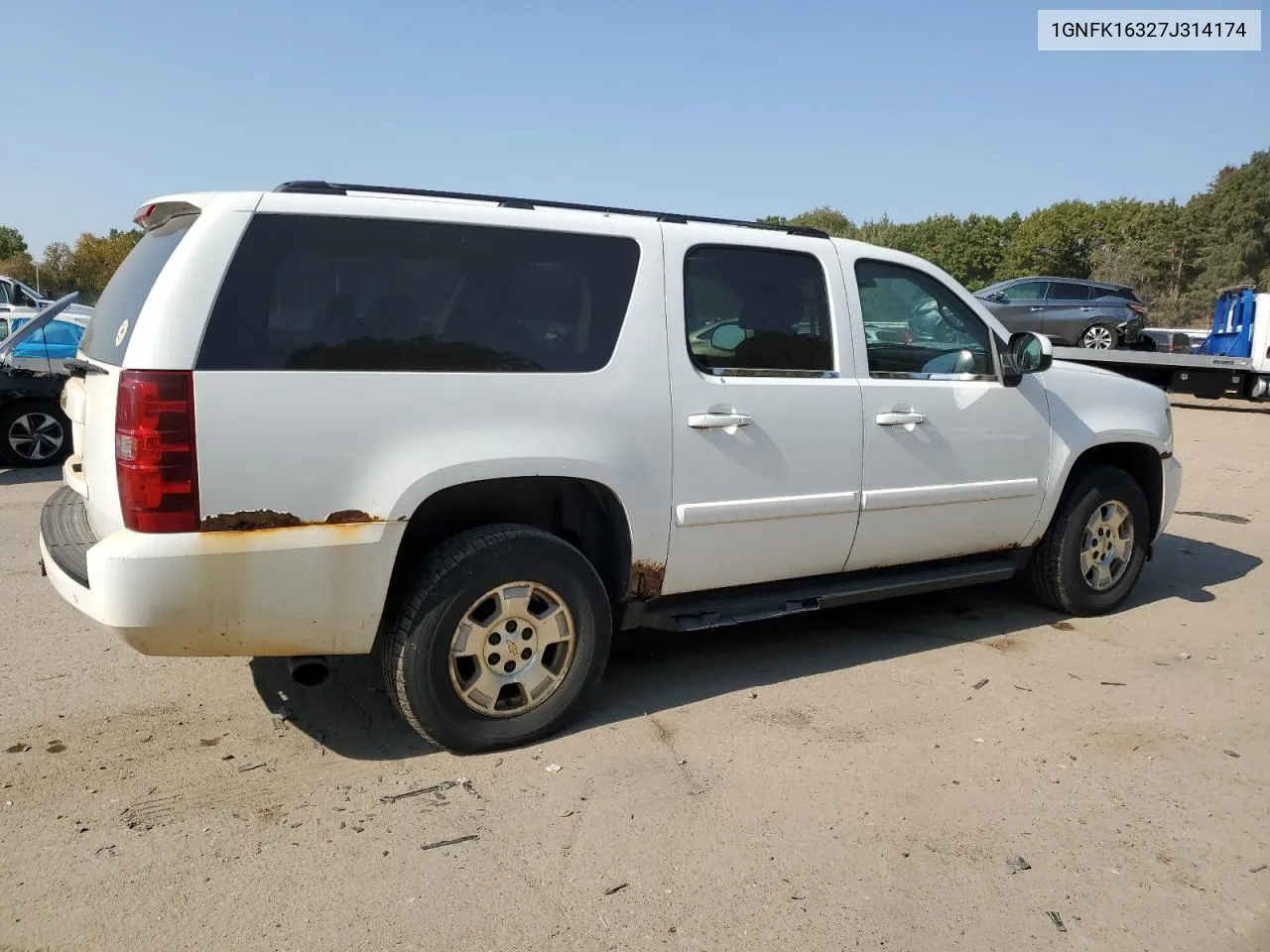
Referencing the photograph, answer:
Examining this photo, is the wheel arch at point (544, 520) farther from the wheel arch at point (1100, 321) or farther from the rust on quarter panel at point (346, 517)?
the wheel arch at point (1100, 321)

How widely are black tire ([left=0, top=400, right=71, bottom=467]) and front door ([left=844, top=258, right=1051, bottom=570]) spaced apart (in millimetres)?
8428

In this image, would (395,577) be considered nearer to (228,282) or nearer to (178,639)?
(178,639)

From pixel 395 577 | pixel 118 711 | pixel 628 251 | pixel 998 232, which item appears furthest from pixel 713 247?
pixel 998 232

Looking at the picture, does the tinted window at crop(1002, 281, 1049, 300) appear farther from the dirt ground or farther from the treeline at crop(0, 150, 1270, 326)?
the treeline at crop(0, 150, 1270, 326)

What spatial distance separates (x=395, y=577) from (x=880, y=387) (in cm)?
226

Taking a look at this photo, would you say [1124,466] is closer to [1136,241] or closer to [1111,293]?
[1111,293]

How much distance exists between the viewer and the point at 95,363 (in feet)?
10.8

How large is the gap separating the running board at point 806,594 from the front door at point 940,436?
0.10 metres

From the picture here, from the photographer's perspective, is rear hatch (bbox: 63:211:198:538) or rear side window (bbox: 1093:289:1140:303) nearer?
rear hatch (bbox: 63:211:198:538)

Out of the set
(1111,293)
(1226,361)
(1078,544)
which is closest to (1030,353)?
(1078,544)

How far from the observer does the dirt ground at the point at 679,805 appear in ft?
8.59

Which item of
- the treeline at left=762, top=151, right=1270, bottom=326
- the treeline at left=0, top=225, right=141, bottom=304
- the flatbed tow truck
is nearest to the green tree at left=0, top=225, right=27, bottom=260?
the treeline at left=0, top=225, right=141, bottom=304

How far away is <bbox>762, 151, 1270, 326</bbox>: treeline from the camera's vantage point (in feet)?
167

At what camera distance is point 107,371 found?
309 centimetres
